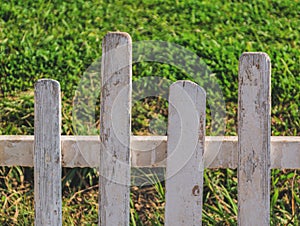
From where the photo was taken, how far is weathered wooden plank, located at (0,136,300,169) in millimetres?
2242

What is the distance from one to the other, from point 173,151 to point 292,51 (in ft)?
5.30

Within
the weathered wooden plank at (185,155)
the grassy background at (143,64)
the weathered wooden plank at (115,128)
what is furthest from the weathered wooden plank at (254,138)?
the grassy background at (143,64)

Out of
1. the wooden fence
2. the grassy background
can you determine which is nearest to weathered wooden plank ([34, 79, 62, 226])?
the wooden fence

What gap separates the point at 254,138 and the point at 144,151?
1.33ft

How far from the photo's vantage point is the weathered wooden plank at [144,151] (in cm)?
224

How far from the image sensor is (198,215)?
7.32ft

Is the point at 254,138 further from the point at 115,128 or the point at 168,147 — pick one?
the point at 115,128

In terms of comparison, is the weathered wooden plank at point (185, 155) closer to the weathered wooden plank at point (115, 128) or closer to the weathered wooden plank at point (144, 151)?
the weathered wooden plank at point (144, 151)

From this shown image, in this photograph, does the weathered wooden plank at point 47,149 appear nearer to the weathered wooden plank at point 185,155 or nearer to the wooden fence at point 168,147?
the wooden fence at point 168,147

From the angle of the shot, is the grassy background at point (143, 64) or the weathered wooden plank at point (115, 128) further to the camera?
the grassy background at point (143, 64)

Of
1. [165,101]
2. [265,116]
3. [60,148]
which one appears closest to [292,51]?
[165,101]

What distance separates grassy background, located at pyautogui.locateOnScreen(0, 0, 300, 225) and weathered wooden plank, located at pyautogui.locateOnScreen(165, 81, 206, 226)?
53 centimetres

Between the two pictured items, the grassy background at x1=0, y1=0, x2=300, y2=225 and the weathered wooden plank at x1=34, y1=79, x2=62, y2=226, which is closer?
the weathered wooden plank at x1=34, y1=79, x2=62, y2=226

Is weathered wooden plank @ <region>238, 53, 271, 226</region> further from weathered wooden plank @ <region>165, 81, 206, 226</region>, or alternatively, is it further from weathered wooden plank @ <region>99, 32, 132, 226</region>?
weathered wooden plank @ <region>99, 32, 132, 226</region>
